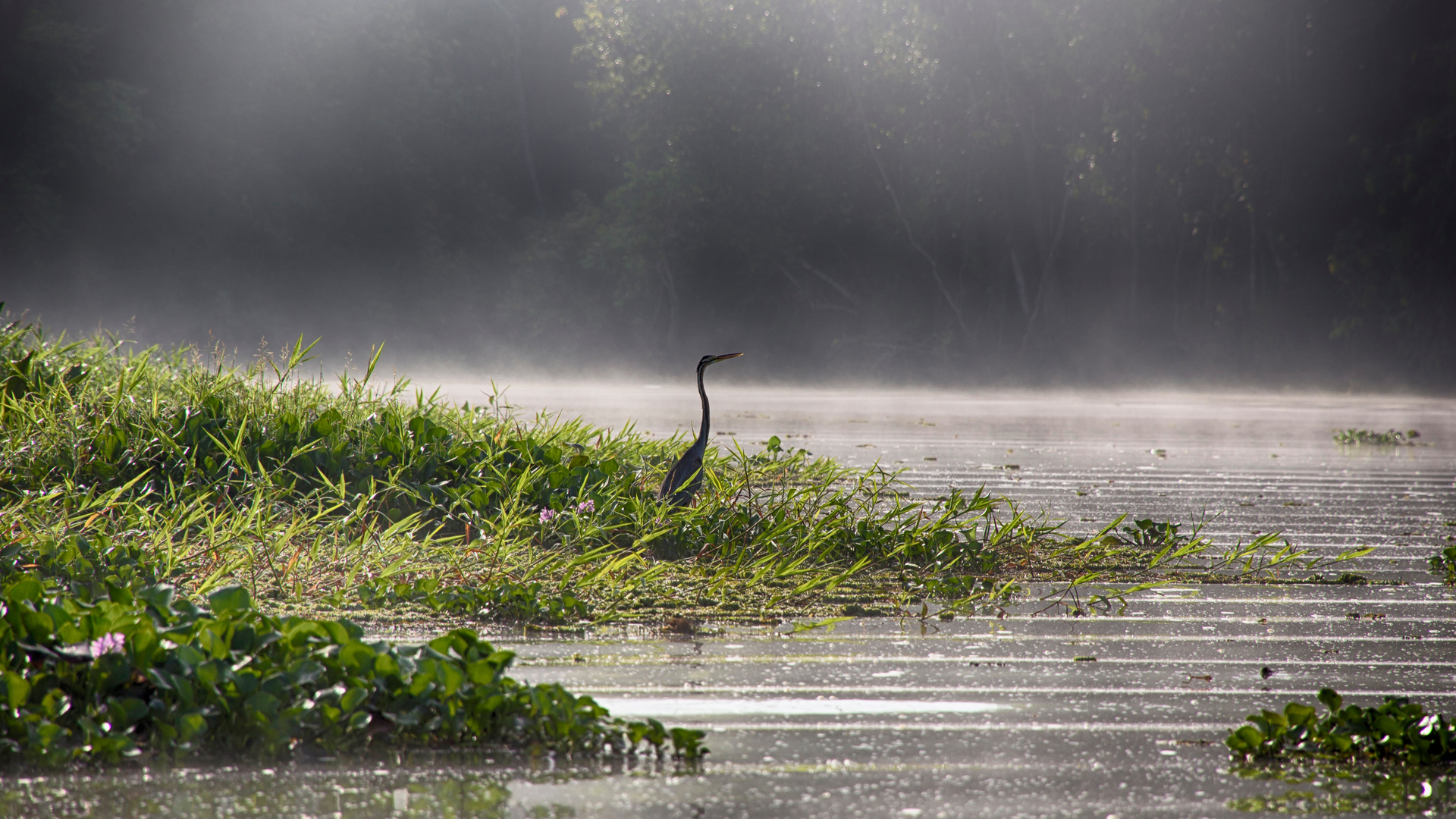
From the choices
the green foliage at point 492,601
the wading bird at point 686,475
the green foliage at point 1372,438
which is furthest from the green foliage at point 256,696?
the green foliage at point 1372,438

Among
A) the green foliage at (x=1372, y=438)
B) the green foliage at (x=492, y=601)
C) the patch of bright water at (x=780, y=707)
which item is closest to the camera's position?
the patch of bright water at (x=780, y=707)

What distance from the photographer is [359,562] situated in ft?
13.8

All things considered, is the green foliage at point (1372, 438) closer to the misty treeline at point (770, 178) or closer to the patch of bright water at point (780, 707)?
the patch of bright water at point (780, 707)

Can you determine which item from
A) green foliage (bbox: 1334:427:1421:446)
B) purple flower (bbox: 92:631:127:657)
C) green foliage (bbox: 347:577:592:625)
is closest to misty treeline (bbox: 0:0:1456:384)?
green foliage (bbox: 1334:427:1421:446)

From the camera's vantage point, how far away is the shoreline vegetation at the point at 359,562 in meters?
2.52

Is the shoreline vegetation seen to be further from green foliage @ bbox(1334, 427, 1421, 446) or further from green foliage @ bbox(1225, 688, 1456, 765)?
green foliage @ bbox(1334, 427, 1421, 446)

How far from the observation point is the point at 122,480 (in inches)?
192

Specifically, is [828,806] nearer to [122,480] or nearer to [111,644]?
[111,644]

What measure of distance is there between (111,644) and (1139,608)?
327cm

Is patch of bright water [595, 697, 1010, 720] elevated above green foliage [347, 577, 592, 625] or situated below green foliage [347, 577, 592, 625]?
below

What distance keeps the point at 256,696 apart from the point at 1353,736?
7.81 feet

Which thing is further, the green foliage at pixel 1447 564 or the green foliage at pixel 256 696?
the green foliage at pixel 1447 564

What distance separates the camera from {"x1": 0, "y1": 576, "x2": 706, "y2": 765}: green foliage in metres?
2.45

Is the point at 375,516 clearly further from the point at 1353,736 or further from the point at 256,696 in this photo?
the point at 1353,736
